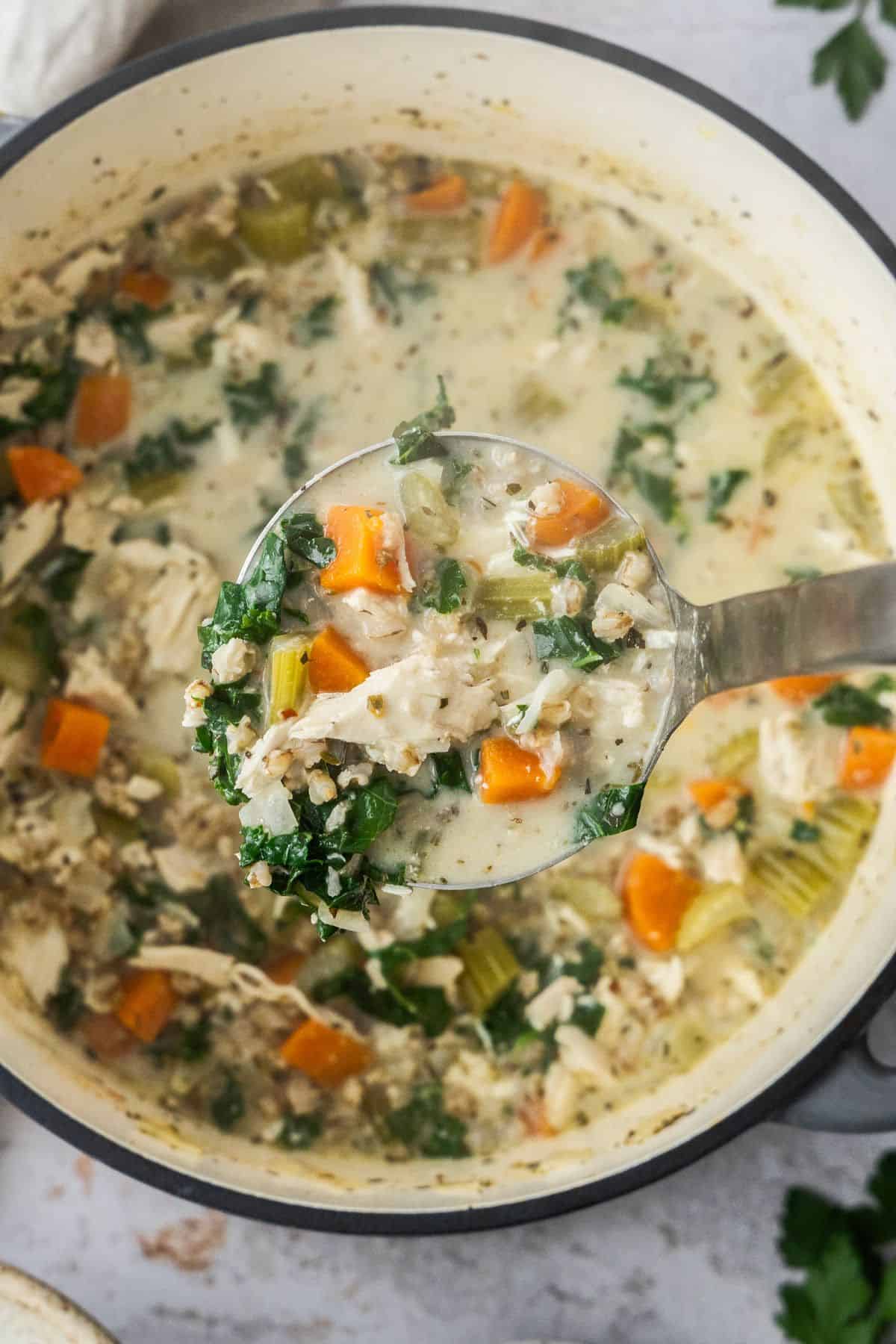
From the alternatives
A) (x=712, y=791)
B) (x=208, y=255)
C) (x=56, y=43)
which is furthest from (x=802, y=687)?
(x=56, y=43)

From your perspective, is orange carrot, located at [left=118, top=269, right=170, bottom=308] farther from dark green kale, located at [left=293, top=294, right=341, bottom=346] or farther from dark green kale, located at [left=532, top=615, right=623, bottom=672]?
dark green kale, located at [left=532, top=615, right=623, bottom=672]

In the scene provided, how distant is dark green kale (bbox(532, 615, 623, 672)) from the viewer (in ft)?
6.15

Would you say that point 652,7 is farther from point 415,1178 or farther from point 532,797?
point 415,1178

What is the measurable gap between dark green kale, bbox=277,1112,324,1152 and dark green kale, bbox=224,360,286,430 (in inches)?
54.0

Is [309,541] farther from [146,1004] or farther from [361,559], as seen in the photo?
[146,1004]

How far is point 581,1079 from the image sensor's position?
2600 mm

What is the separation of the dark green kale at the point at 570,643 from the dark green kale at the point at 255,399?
0.99m

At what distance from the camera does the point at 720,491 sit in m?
2.64

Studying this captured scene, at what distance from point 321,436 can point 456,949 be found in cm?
105

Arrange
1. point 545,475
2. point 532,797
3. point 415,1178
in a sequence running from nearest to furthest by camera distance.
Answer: point 532,797
point 545,475
point 415,1178

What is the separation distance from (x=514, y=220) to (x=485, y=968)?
4.93 ft

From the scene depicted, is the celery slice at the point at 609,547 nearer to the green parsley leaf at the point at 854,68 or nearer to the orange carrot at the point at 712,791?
the orange carrot at the point at 712,791

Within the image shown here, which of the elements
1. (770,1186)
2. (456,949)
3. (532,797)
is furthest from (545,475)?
(770,1186)

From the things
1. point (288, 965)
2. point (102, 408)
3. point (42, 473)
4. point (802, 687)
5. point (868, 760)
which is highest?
point (102, 408)
